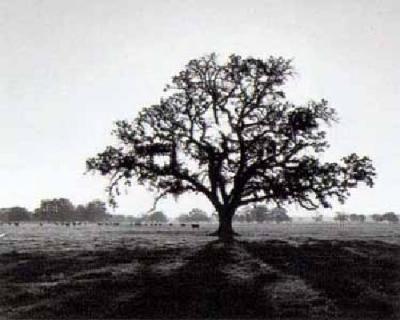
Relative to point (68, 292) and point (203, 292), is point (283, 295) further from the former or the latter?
point (68, 292)

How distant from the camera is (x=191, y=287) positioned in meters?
15.1

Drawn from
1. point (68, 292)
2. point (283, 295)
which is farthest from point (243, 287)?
point (68, 292)

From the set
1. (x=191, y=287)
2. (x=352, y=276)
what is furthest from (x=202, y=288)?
(x=352, y=276)

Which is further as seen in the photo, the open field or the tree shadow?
the tree shadow

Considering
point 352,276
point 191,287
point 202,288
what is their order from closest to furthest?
point 202,288 → point 191,287 → point 352,276

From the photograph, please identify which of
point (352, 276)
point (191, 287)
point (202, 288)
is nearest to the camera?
point (202, 288)

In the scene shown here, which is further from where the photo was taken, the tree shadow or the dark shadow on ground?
the tree shadow

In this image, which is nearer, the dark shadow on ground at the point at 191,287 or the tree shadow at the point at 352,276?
the dark shadow on ground at the point at 191,287

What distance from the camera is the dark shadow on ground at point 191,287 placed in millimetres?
12172

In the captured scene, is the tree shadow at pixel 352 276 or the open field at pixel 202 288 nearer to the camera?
the open field at pixel 202 288

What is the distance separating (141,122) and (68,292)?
3198 cm

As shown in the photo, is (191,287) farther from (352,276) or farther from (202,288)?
(352,276)

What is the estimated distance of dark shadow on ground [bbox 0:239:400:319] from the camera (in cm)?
1217

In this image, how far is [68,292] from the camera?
14516 mm
